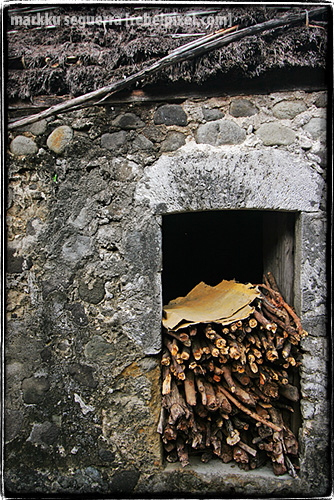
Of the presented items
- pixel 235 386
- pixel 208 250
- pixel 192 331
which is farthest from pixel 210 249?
pixel 235 386

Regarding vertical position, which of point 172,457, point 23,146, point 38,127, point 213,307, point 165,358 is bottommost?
point 172,457

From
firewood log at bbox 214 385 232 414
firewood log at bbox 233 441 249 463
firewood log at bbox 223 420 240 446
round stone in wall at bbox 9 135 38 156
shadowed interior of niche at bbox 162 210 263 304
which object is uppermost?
round stone in wall at bbox 9 135 38 156

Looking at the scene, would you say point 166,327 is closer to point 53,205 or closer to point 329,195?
point 53,205

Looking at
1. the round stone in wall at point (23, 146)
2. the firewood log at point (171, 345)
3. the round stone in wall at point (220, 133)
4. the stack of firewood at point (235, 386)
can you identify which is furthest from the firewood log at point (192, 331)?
the round stone in wall at point (23, 146)

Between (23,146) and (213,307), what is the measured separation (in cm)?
185

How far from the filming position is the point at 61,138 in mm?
2293

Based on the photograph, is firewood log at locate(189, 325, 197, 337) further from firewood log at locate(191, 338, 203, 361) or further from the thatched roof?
the thatched roof

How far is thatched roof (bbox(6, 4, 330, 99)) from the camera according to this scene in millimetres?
2137

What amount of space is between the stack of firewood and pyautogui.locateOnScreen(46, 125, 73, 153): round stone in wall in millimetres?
1549

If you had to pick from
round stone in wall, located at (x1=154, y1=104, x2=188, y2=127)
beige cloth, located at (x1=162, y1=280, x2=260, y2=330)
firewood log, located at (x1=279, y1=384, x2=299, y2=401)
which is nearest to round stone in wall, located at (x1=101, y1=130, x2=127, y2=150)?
round stone in wall, located at (x1=154, y1=104, x2=188, y2=127)

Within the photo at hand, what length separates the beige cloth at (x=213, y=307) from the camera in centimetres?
221

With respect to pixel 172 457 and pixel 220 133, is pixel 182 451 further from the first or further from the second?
pixel 220 133

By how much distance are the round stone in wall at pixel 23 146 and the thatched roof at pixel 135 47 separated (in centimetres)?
30

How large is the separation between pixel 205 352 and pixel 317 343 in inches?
32.4
